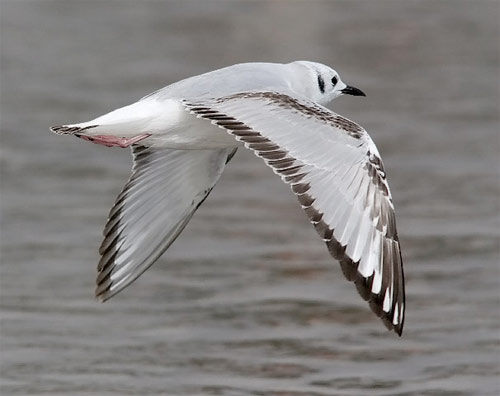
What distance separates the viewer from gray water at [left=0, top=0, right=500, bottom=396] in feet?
27.1

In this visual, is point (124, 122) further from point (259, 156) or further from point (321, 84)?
point (321, 84)

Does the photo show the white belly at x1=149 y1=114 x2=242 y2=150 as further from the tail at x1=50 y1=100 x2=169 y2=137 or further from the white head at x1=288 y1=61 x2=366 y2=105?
the white head at x1=288 y1=61 x2=366 y2=105

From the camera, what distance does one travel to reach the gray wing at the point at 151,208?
337 inches

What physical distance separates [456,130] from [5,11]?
6940 millimetres

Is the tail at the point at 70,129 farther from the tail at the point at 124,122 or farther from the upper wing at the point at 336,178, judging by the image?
the upper wing at the point at 336,178

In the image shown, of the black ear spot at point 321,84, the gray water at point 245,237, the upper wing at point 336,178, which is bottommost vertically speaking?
the gray water at point 245,237

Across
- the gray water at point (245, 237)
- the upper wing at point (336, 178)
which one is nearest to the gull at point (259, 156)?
the upper wing at point (336, 178)

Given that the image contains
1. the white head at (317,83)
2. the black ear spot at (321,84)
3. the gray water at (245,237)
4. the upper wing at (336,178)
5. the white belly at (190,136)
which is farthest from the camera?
the black ear spot at (321,84)

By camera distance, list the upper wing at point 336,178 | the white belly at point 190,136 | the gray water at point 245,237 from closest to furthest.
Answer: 1. the upper wing at point 336,178
2. the white belly at point 190,136
3. the gray water at point 245,237

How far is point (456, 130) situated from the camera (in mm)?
13883

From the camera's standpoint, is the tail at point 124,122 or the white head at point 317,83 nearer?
the tail at point 124,122

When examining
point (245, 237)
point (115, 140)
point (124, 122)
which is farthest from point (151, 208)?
point (245, 237)

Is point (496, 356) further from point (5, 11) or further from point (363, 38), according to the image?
point (5, 11)

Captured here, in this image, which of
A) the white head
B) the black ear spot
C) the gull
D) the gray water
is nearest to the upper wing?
the gull
